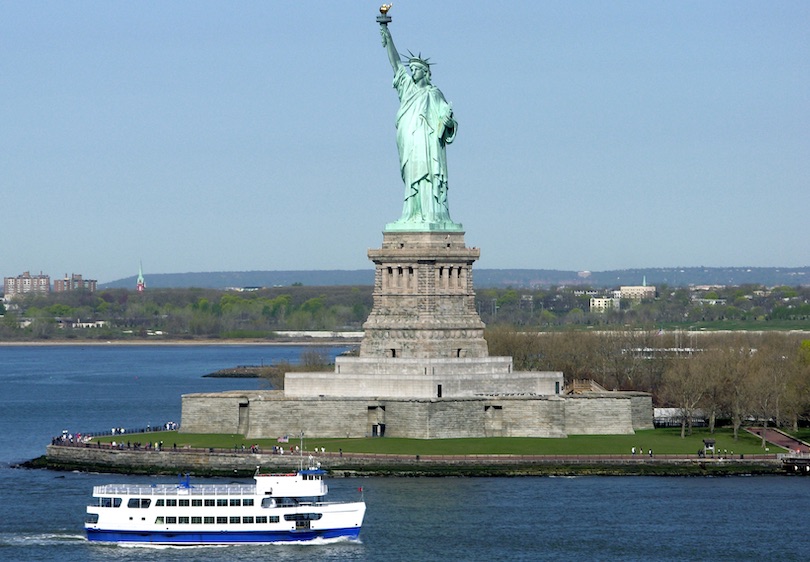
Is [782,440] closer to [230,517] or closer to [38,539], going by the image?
[230,517]

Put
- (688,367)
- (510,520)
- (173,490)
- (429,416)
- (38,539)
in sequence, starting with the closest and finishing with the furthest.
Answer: (38,539) < (173,490) < (510,520) < (429,416) < (688,367)

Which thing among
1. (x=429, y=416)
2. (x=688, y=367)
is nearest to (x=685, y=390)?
(x=688, y=367)

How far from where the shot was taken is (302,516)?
6825 centimetres

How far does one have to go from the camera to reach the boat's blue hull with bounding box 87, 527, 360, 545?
67.9 metres

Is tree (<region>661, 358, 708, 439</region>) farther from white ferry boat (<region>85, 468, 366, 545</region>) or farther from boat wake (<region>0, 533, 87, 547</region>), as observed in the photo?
boat wake (<region>0, 533, 87, 547</region>)

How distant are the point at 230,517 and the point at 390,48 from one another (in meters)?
30.7

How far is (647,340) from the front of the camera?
133 m

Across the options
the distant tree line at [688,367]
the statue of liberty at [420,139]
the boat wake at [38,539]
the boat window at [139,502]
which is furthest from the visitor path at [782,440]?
the boat wake at [38,539]

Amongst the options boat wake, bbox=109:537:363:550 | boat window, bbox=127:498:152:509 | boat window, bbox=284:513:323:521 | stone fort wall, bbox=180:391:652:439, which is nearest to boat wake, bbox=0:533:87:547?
boat wake, bbox=109:537:363:550

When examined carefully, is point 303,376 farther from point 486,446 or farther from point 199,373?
point 199,373

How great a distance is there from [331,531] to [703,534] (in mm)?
12245

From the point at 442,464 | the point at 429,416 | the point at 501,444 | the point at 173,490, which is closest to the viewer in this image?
the point at 173,490

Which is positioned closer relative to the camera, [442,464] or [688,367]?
[442,464]

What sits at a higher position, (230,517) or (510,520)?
(230,517)
